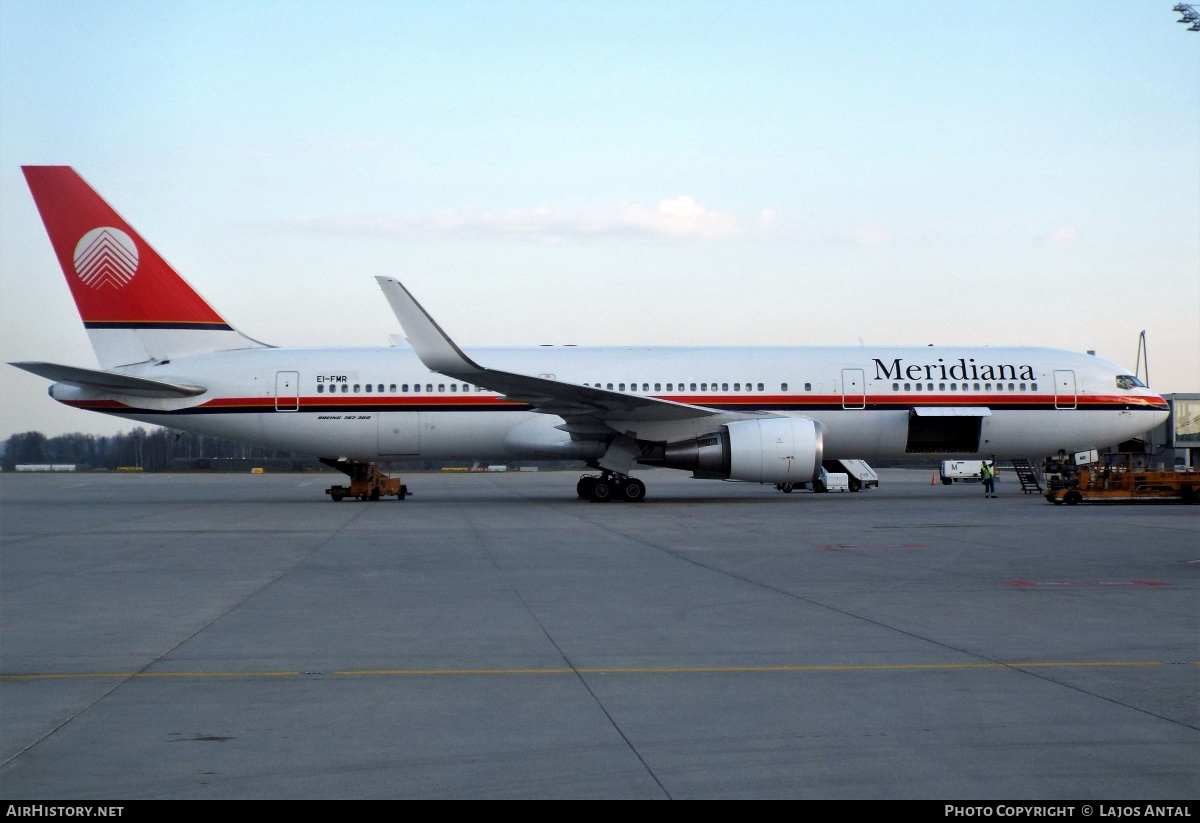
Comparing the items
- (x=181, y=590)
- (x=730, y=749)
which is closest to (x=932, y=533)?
(x=181, y=590)

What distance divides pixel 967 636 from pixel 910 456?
750 inches

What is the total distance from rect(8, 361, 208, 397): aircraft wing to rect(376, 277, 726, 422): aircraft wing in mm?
6226

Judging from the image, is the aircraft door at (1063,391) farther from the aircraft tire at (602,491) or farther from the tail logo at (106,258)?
the tail logo at (106,258)

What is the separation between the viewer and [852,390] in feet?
84.8

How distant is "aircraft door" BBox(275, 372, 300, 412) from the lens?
25.6 m

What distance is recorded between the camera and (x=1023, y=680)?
628 centimetres

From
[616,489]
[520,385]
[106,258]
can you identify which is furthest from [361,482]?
[106,258]

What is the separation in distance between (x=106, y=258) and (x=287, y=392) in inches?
203

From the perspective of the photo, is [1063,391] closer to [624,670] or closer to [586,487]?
[586,487]

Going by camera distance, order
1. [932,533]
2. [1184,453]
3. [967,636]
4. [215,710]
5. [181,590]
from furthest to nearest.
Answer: [1184,453]
[932,533]
[181,590]
[967,636]
[215,710]

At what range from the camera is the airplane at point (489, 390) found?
25.5 meters

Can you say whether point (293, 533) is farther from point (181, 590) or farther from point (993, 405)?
point (993, 405)

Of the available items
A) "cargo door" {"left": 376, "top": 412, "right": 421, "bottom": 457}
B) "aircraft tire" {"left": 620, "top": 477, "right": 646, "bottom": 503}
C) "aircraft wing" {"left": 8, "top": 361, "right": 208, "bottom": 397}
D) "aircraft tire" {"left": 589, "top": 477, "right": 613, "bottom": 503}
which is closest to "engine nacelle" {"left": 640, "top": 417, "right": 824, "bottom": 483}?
"aircraft tire" {"left": 620, "top": 477, "right": 646, "bottom": 503}

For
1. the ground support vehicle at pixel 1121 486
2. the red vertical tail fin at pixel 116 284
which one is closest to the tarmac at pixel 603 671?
the ground support vehicle at pixel 1121 486
